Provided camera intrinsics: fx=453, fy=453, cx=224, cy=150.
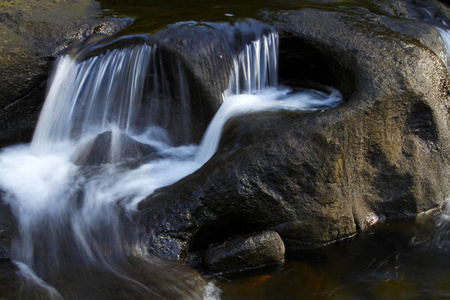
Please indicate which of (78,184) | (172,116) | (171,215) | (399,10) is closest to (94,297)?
(171,215)

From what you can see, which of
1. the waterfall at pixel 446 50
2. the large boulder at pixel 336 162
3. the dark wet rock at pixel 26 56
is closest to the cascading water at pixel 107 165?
the dark wet rock at pixel 26 56

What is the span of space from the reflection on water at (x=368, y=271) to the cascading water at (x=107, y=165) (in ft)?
2.24

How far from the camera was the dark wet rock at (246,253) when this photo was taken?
4.22 m

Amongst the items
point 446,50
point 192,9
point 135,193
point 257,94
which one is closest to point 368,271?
point 135,193

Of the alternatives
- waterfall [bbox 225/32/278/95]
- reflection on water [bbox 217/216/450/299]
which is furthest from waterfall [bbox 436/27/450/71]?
reflection on water [bbox 217/216/450/299]

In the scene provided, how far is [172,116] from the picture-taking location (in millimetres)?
6410

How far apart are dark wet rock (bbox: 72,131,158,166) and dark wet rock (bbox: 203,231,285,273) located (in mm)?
2059

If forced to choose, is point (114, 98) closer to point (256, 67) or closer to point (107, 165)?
point (107, 165)

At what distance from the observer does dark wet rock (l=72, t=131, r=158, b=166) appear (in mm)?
5766

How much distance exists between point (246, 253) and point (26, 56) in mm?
4456

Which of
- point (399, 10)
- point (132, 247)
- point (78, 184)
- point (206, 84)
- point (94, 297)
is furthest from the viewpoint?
point (399, 10)

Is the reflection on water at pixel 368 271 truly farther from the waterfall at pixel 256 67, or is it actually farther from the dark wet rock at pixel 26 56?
the dark wet rock at pixel 26 56

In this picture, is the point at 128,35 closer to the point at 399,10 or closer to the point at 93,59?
the point at 93,59

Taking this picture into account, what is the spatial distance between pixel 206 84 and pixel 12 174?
276 centimetres
